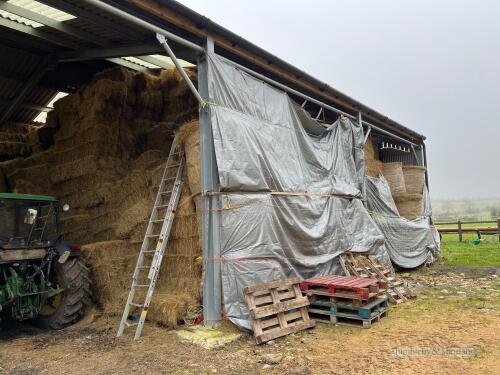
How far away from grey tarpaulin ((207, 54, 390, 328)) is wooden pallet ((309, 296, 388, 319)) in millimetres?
791

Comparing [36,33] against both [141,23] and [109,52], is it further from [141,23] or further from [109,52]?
[141,23]

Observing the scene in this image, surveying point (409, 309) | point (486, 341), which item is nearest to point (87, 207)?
point (409, 309)

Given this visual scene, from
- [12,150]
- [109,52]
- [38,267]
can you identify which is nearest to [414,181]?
[109,52]

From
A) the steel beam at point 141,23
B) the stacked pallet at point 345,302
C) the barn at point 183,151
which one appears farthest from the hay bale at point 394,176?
the steel beam at point 141,23

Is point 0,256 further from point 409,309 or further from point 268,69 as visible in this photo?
point 409,309

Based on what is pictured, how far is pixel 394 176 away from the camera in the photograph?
13.8 m

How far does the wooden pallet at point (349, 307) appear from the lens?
252 inches

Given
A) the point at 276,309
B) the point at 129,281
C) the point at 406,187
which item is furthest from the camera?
the point at 406,187

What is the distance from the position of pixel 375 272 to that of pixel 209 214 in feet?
15.3

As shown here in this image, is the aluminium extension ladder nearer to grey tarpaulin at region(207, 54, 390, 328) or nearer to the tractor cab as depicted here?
grey tarpaulin at region(207, 54, 390, 328)

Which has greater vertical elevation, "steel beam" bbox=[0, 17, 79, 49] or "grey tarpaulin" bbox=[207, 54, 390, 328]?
"steel beam" bbox=[0, 17, 79, 49]

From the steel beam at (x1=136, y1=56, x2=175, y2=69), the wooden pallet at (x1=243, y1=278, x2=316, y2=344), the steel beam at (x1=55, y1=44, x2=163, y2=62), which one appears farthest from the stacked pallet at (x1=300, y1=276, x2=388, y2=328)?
the steel beam at (x1=136, y1=56, x2=175, y2=69)

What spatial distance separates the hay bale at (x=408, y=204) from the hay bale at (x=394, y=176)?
291 mm

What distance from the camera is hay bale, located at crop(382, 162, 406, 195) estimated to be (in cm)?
1384
